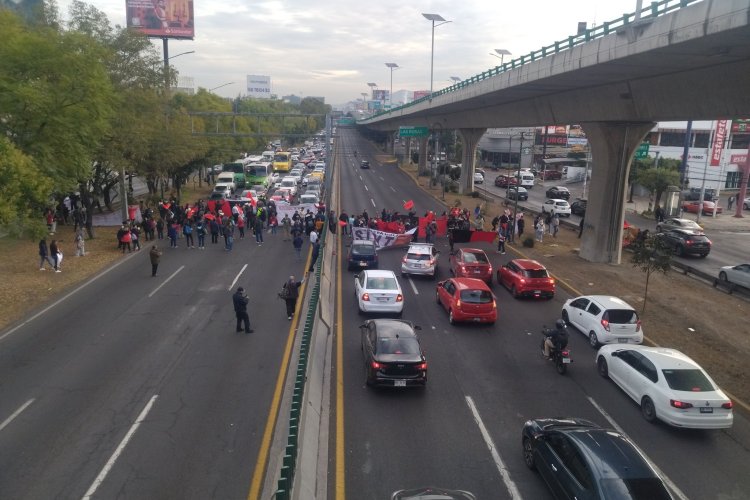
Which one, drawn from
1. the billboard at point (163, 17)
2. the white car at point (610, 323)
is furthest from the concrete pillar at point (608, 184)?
the billboard at point (163, 17)

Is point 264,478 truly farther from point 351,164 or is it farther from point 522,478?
point 351,164

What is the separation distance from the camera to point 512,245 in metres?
33.2

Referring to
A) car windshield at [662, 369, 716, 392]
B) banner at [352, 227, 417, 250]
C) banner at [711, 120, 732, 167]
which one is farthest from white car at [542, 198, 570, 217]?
car windshield at [662, 369, 716, 392]

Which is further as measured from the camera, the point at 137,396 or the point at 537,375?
the point at 537,375

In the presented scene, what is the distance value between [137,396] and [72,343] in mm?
4803

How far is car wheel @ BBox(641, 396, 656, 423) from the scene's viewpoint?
12.2m

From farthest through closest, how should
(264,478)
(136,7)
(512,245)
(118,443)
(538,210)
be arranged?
(136,7)
(538,210)
(512,245)
(118,443)
(264,478)

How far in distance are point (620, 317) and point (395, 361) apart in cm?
757

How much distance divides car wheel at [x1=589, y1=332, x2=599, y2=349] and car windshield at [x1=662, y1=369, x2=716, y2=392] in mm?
4501

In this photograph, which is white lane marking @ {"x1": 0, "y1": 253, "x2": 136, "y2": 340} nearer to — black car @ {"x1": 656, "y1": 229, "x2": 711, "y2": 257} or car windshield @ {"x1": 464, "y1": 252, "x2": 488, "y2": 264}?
→ car windshield @ {"x1": 464, "y1": 252, "x2": 488, "y2": 264}

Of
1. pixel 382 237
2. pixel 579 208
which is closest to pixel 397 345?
pixel 382 237

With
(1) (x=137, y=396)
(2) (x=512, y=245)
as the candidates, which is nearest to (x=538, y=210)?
(2) (x=512, y=245)

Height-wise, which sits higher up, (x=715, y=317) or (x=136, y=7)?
(x=136, y=7)

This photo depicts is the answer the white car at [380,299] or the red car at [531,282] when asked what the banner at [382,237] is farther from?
the white car at [380,299]
